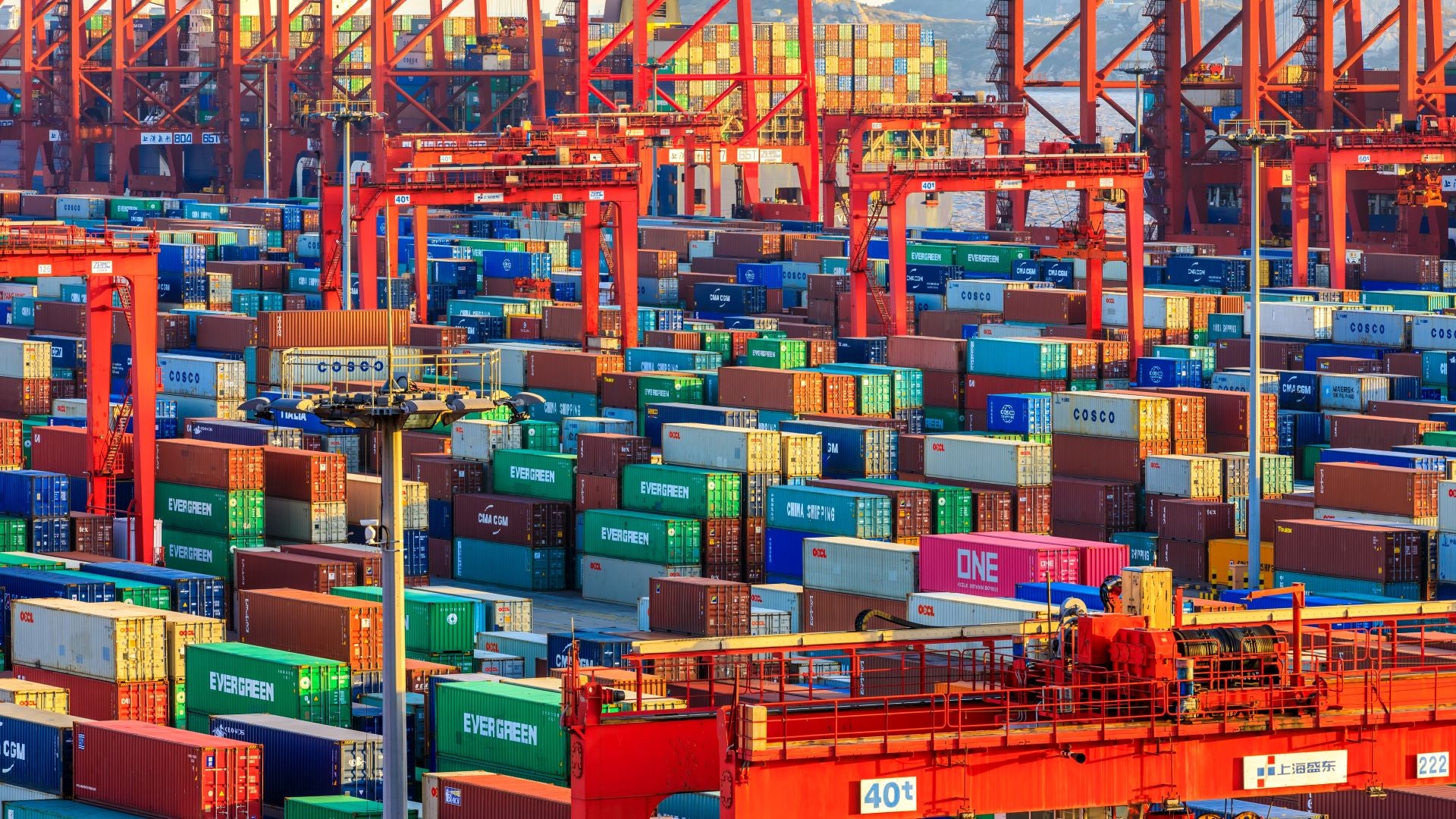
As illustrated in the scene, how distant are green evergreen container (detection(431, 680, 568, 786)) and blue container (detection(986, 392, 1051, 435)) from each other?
84.5 ft

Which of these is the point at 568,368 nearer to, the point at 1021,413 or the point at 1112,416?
the point at 1021,413

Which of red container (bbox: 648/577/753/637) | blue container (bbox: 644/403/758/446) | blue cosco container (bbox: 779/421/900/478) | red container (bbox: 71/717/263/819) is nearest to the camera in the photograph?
red container (bbox: 71/717/263/819)

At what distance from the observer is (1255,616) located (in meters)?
24.2

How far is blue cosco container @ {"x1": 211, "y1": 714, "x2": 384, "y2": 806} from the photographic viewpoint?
114 feet

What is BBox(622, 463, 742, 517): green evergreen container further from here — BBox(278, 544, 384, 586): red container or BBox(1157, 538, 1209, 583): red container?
BBox(1157, 538, 1209, 583): red container

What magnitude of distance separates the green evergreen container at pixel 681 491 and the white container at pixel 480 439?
4997mm

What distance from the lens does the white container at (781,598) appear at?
4925 centimetres

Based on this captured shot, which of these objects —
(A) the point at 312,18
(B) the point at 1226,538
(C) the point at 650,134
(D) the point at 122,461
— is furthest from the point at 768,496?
(A) the point at 312,18

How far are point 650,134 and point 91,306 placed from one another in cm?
4944

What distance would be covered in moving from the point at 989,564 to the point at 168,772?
17.1 m

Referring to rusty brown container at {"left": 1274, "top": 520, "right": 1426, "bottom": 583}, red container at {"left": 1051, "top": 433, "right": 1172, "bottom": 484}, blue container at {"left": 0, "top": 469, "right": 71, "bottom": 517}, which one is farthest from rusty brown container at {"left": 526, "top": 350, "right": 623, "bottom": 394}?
rusty brown container at {"left": 1274, "top": 520, "right": 1426, "bottom": 583}

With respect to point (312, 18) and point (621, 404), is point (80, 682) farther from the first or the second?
point (312, 18)

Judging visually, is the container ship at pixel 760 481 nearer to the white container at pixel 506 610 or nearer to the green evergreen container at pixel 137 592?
the white container at pixel 506 610

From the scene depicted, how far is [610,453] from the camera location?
57.7 metres
